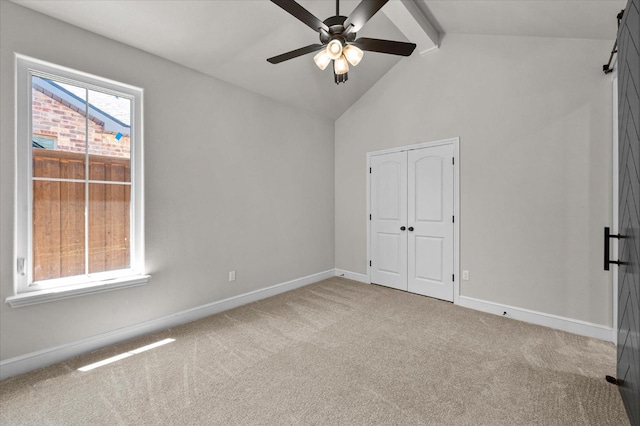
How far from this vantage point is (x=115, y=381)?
2102 millimetres

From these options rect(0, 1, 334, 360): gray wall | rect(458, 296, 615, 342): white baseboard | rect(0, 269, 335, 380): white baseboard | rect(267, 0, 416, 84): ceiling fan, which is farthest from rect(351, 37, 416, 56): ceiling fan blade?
rect(0, 269, 335, 380): white baseboard

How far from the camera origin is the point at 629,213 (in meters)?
1.71

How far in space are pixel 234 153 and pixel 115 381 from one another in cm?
251

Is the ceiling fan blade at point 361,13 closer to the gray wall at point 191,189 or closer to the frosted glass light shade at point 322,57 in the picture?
the frosted glass light shade at point 322,57

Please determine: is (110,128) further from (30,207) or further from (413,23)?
(413,23)

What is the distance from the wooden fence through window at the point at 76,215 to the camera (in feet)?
7.62

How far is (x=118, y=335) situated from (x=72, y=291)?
0.60 meters

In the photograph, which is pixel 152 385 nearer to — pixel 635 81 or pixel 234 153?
pixel 234 153

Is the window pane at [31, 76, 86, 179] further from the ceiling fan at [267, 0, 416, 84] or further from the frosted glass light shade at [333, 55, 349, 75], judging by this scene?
the frosted glass light shade at [333, 55, 349, 75]

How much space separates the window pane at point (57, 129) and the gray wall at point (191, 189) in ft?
0.54

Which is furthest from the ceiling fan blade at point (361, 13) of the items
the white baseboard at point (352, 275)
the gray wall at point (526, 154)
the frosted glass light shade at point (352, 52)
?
the white baseboard at point (352, 275)

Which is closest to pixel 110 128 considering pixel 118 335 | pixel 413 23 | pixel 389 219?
pixel 118 335

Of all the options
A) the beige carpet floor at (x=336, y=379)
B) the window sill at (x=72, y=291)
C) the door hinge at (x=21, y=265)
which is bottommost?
the beige carpet floor at (x=336, y=379)

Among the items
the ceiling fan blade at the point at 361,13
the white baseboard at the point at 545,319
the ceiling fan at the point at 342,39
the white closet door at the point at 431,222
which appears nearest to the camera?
the ceiling fan blade at the point at 361,13
